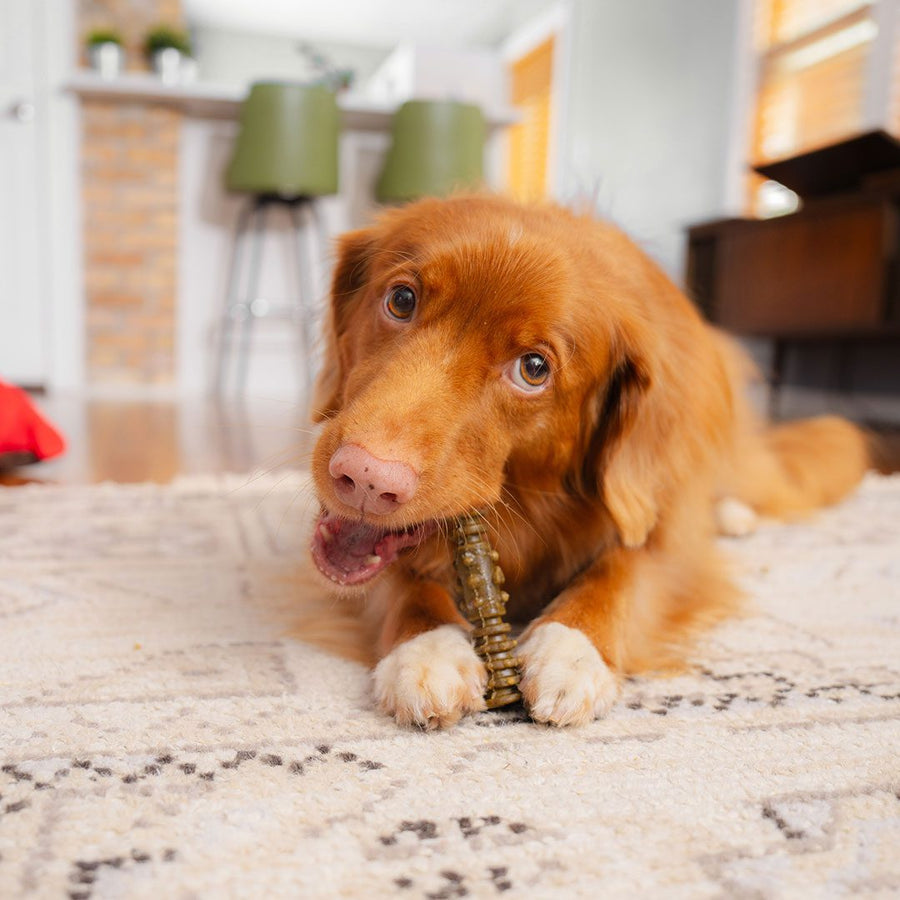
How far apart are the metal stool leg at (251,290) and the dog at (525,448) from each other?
446 cm

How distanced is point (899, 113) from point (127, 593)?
20.4 feet

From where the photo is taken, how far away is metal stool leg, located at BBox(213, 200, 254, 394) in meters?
6.06

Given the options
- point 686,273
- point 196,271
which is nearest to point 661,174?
point 686,273

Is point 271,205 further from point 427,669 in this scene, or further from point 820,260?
point 427,669

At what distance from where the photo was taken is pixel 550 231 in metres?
1.38

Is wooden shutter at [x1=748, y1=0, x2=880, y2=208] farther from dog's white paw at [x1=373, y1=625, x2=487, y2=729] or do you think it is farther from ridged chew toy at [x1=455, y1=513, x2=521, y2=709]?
dog's white paw at [x1=373, y1=625, x2=487, y2=729]

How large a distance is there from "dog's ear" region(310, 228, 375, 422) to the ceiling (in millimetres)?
10746

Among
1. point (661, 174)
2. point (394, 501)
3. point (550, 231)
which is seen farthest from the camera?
point (661, 174)

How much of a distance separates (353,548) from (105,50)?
581cm

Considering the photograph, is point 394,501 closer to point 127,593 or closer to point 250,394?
point 127,593

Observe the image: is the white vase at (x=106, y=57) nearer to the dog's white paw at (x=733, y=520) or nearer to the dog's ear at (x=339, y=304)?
the dog's ear at (x=339, y=304)

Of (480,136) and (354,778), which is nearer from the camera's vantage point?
(354,778)

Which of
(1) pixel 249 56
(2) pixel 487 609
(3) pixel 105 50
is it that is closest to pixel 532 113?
(1) pixel 249 56

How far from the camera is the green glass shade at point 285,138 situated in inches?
201
